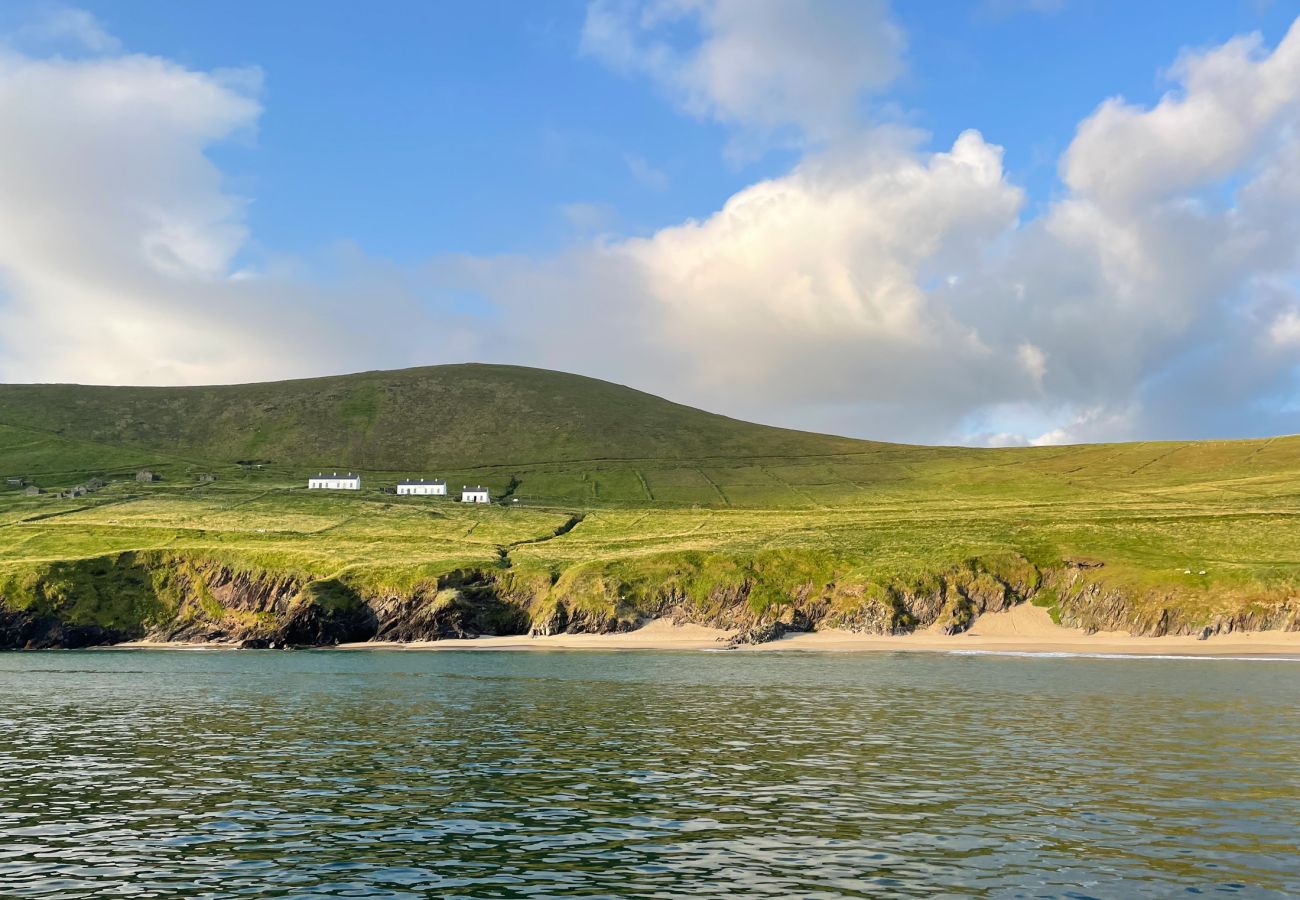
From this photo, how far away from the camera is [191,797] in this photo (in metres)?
37.9

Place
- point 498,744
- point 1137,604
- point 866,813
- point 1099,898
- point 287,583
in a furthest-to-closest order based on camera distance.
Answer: point 287,583
point 1137,604
point 498,744
point 866,813
point 1099,898

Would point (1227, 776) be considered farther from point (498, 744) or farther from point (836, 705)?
Result: point (498, 744)

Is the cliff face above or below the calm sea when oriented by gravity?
above

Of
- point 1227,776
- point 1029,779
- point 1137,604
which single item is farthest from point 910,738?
point 1137,604

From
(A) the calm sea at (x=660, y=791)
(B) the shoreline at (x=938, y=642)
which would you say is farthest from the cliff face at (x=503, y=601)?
(A) the calm sea at (x=660, y=791)

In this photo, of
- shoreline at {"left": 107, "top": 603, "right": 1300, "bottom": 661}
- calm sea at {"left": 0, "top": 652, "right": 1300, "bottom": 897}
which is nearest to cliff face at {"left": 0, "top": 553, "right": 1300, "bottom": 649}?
shoreline at {"left": 107, "top": 603, "right": 1300, "bottom": 661}

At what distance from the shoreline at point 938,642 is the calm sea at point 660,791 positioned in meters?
32.6

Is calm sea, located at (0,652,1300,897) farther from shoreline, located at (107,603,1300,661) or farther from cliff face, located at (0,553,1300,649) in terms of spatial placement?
cliff face, located at (0,553,1300,649)

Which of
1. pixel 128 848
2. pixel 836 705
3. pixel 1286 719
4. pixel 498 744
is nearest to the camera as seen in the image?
pixel 128 848

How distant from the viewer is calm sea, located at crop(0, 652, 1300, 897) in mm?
27125

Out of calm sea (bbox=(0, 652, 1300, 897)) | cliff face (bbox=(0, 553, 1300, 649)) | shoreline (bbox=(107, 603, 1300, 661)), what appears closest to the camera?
calm sea (bbox=(0, 652, 1300, 897))

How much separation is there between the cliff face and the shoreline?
1.90 metres

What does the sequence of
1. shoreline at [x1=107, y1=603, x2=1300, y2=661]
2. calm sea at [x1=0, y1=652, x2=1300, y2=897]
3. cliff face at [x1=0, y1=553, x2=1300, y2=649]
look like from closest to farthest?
calm sea at [x1=0, y1=652, x2=1300, y2=897], shoreline at [x1=107, y1=603, x2=1300, y2=661], cliff face at [x1=0, y1=553, x2=1300, y2=649]

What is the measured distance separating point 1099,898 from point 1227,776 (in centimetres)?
1914
